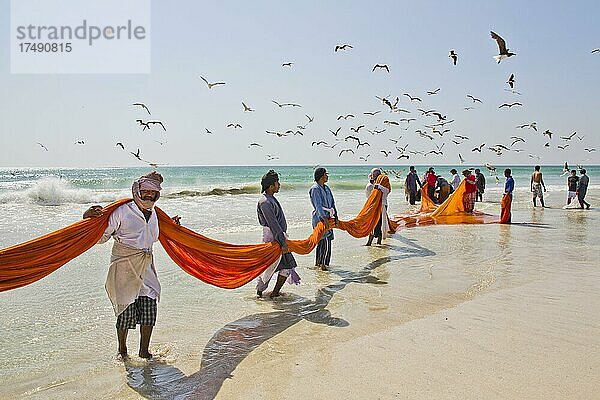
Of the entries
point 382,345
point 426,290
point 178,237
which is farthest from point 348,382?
point 426,290

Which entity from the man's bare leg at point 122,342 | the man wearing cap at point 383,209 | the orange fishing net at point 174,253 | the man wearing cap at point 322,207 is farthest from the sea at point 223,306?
the orange fishing net at point 174,253

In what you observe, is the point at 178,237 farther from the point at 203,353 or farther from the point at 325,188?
the point at 325,188

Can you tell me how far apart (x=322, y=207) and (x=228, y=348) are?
377cm

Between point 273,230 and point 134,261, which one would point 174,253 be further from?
point 273,230

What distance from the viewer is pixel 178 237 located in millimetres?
5305

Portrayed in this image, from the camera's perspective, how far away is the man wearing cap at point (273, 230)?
654 centimetres

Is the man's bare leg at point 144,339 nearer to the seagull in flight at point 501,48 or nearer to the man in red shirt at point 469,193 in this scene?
the seagull in flight at point 501,48

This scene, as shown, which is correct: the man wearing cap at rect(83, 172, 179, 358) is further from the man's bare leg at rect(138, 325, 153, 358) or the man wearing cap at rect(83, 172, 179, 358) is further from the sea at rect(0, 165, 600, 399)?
the sea at rect(0, 165, 600, 399)

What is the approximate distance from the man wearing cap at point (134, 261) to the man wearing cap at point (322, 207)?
3.88 meters

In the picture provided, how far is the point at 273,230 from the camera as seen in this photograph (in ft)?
21.5

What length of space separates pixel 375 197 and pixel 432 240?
6.17 ft

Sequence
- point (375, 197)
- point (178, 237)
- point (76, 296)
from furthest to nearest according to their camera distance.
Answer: point (375, 197) < point (76, 296) < point (178, 237)

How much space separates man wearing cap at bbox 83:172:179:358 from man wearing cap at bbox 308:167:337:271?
153 inches

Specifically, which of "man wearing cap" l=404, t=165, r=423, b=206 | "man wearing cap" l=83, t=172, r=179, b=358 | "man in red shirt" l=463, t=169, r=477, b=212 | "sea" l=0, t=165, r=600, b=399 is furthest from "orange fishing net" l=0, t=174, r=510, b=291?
"man wearing cap" l=404, t=165, r=423, b=206
